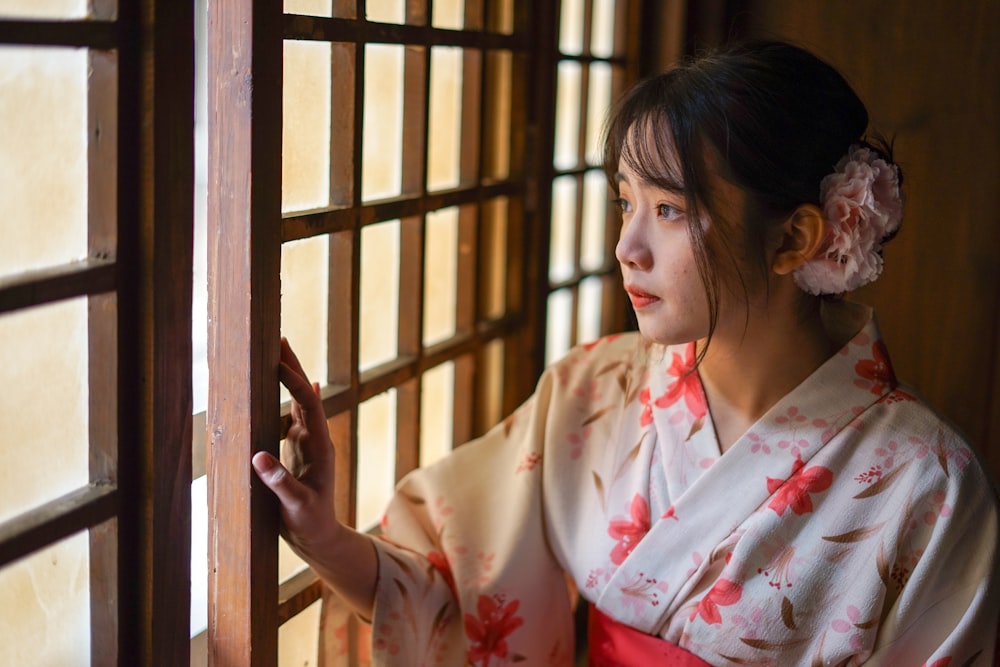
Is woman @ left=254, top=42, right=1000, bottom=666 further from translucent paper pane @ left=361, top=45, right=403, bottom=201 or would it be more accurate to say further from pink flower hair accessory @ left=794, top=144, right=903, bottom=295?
translucent paper pane @ left=361, top=45, right=403, bottom=201

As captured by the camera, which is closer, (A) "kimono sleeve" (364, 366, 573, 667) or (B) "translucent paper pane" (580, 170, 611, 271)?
(A) "kimono sleeve" (364, 366, 573, 667)

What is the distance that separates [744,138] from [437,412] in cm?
79

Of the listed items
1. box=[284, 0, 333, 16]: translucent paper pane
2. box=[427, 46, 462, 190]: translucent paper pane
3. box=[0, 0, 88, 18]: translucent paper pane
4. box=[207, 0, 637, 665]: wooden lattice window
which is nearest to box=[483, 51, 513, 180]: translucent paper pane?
box=[207, 0, 637, 665]: wooden lattice window

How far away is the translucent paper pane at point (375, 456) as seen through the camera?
5.79 ft

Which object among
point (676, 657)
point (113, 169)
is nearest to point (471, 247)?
point (676, 657)

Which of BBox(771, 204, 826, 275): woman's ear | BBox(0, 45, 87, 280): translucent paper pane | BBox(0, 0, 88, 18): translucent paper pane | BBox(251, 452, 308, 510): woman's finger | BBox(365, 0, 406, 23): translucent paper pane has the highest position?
BBox(365, 0, 406, 23): translucent paper pane

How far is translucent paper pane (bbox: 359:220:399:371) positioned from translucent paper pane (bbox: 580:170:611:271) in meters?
0.80

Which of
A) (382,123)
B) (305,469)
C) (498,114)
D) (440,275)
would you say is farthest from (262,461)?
(498,114)

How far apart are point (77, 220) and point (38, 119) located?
11cm

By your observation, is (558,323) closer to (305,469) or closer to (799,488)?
(799,488)

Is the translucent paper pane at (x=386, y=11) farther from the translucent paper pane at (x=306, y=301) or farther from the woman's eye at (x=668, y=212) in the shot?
the woman's eye at (x=668, y=212)

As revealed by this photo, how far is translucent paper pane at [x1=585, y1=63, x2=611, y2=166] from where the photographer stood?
2457 mm

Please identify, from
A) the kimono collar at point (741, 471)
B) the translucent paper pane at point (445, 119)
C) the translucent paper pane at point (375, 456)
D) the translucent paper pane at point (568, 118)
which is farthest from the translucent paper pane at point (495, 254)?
the kimono collar at point (741, 471)

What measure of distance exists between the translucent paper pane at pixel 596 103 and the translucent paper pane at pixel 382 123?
0.80 metres
